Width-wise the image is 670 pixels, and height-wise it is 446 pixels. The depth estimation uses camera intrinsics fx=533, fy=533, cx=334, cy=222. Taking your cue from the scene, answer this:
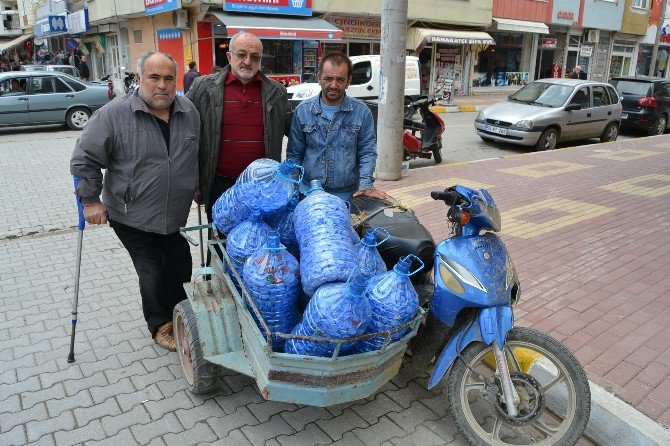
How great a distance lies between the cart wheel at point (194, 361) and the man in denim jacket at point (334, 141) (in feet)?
3.96

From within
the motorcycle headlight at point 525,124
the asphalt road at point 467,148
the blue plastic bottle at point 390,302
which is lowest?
the asphalt road at point 467,148

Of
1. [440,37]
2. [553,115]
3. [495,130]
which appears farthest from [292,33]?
[553,115]

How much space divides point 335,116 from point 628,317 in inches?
107

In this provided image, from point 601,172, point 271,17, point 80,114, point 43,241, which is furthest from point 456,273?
point 271,17

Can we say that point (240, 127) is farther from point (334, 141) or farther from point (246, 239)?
point (246, 239)

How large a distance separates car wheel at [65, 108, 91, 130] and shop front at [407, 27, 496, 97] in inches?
585

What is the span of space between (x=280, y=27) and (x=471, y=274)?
712 inches

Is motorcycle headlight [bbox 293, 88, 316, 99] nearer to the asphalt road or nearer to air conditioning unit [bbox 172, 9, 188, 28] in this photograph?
the asphalt road

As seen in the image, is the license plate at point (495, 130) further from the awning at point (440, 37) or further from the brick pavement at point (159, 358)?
the awning at point (440, 37)

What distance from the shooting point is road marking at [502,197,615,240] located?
20.2ft

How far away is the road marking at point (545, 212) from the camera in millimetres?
6159

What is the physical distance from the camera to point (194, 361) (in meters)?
3.02

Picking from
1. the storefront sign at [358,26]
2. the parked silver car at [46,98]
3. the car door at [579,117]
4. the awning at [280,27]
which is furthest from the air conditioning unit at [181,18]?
the car door at [579,117]

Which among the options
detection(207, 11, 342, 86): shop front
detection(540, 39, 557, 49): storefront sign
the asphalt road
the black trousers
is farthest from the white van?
detection(540, 39, 557, 49): storefront sign
